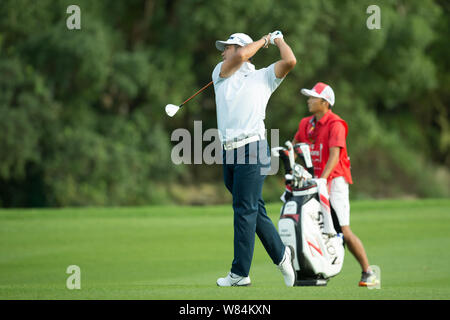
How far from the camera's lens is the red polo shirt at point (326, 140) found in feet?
22.0

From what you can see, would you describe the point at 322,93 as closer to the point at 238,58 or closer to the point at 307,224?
the point at 307,224

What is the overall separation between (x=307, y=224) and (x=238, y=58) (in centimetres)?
154

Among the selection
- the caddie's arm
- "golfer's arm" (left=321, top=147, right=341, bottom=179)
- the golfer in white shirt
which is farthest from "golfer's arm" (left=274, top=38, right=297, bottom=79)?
"golfer's arm" (left=321, top=147, right=341, bottom=179)

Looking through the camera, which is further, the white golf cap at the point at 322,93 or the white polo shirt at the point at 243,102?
the white golf cap at the point at 322,93

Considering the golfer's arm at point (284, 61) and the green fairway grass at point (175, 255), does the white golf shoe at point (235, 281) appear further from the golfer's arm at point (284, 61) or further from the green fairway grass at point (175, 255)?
the golfer's arm at point (284, 61)

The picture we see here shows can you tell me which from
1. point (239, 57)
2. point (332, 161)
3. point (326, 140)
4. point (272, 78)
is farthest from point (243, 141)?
point (326, 140)

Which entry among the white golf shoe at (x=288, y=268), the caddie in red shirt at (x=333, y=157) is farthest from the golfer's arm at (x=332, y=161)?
the white golf shoe at (x=288, y=268)

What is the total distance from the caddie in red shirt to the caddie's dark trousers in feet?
3.17

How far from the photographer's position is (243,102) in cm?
571

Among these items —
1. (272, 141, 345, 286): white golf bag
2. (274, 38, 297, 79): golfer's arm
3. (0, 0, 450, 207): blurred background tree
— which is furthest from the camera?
(0, 0, 450, 207): blurred background tree

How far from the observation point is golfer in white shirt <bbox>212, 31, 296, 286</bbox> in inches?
225

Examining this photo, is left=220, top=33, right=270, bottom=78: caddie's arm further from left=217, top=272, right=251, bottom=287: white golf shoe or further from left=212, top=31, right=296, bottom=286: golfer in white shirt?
left=217, top=272, right=251, bottom=287: white golf shoe

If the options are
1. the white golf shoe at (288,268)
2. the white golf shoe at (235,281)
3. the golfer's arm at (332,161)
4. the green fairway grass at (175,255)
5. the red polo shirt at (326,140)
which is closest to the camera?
the green fairway grass at (175,255)
